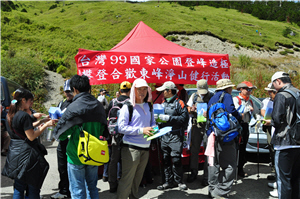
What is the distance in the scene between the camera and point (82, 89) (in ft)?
10.0

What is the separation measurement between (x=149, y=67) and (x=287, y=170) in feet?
10.3

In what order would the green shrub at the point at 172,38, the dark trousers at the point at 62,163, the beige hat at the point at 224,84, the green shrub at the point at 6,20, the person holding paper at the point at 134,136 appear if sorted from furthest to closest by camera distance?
the green shrub at the point at 172,38
the green shrub at the point at 6,20
the beige hat at the point at 224,84
the dark trousers at the point at 62,163
the person holding paper at the point at 134,136

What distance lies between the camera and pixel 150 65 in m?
5.27

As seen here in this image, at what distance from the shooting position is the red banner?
197 inches

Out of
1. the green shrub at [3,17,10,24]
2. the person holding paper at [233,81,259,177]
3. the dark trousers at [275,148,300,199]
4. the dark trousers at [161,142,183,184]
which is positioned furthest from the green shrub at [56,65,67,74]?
the green shrub at [3,17,10,24]

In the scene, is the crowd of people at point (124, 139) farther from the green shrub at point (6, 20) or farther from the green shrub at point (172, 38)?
the green shrub at point (172, 38)

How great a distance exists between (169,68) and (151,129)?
2384 millimetres

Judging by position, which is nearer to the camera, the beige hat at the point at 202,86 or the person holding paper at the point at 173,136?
the person holding paper at the point at 173,136

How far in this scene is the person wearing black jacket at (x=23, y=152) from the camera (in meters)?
3.12

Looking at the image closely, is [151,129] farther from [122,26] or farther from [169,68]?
[122,26]

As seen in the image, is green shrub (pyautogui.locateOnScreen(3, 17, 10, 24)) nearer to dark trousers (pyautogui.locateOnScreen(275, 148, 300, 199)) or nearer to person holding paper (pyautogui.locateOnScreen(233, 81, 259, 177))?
person holding paper (pyautogui.locateOnScreen(233, 81, 259, 177))

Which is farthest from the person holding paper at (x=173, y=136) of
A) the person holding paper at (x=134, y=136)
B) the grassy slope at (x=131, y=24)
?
the grassy slope at (x=131, y=24)

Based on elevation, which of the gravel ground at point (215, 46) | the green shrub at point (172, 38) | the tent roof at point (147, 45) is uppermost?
the green shrub at point (172, 38)

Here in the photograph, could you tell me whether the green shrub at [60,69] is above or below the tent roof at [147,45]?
below
